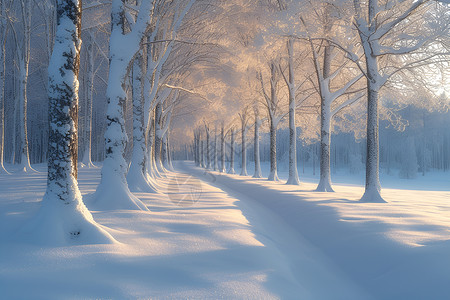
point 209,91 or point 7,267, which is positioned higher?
point 209,91

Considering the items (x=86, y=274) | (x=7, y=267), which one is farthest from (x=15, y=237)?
(x=86, y=274)

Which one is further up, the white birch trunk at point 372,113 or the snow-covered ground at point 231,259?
the white birch trunk at point 372,113

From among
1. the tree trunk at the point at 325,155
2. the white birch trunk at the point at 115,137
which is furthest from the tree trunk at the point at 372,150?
the white birch trunk at the point at 115,137

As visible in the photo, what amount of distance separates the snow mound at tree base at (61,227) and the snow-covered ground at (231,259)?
0.18 m

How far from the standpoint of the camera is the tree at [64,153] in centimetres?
473

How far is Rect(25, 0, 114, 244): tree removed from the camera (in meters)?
4.73

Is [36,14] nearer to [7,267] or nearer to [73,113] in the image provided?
[73,113]

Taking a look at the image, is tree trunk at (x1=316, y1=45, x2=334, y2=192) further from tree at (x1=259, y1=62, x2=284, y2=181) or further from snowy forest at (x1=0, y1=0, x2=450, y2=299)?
tree at (x1=259, y1=62, x2=284, y2=181)

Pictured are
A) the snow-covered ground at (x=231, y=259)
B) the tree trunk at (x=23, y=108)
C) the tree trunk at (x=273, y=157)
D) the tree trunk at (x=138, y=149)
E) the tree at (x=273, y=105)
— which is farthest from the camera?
the tree trunk at (x=273, y=157)

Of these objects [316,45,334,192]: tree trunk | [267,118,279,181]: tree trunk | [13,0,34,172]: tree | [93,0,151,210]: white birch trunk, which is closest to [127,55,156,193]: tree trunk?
[93,0,151,210]: white birch trunk

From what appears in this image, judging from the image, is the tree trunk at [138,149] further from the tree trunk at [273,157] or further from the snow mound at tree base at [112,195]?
the tree trunk at [273,157]

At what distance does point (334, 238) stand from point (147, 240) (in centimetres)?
413

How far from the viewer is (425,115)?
5772cm

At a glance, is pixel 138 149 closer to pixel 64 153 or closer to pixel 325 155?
pixel 64 153
